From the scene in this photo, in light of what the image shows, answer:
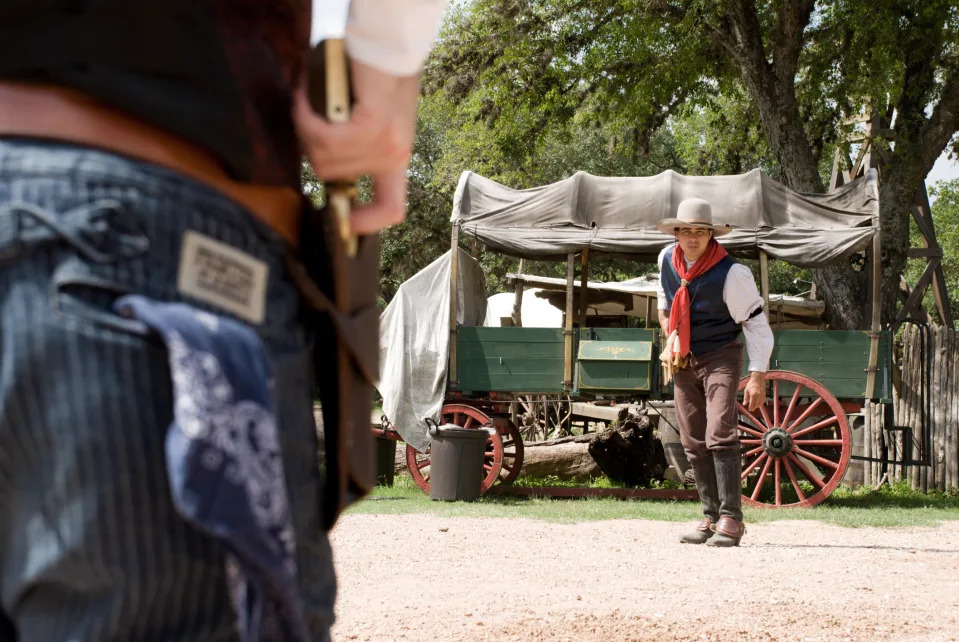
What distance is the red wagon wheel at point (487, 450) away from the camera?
9938 mm

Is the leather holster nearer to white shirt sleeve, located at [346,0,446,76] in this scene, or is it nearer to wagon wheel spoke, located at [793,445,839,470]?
white shirt sleeve, located at [346,0,446,76]

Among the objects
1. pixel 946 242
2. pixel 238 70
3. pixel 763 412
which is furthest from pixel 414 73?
pixel 946 242

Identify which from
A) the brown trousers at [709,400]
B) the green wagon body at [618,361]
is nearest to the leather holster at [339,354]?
the brown trousers at [709,400]

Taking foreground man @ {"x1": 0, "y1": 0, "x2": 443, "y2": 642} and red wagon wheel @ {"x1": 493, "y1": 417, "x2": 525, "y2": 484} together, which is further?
red wagon wheel @ {"x1": 493, "y1": 417, "x2": 525, "y2": 484}

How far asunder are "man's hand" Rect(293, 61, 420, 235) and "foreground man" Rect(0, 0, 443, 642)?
47mm

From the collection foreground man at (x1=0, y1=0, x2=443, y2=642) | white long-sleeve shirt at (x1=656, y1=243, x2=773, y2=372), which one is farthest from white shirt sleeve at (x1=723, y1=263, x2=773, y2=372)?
foreground man at (x1=0, y1=0, x2=443, y2=642)

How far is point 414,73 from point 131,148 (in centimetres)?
35

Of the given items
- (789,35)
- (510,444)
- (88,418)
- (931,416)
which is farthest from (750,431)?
(88,418)

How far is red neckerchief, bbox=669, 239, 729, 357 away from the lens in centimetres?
631

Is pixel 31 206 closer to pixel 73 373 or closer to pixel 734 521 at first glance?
pixel 73 373

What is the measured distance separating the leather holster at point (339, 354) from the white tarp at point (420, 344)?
28.7 feet

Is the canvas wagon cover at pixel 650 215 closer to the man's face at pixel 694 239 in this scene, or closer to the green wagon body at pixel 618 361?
the green wagon body at pixel 618 361

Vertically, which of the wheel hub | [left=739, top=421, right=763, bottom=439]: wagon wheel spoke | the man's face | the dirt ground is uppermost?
the man's face

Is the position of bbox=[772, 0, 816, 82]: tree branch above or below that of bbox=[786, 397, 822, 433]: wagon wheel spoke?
above
